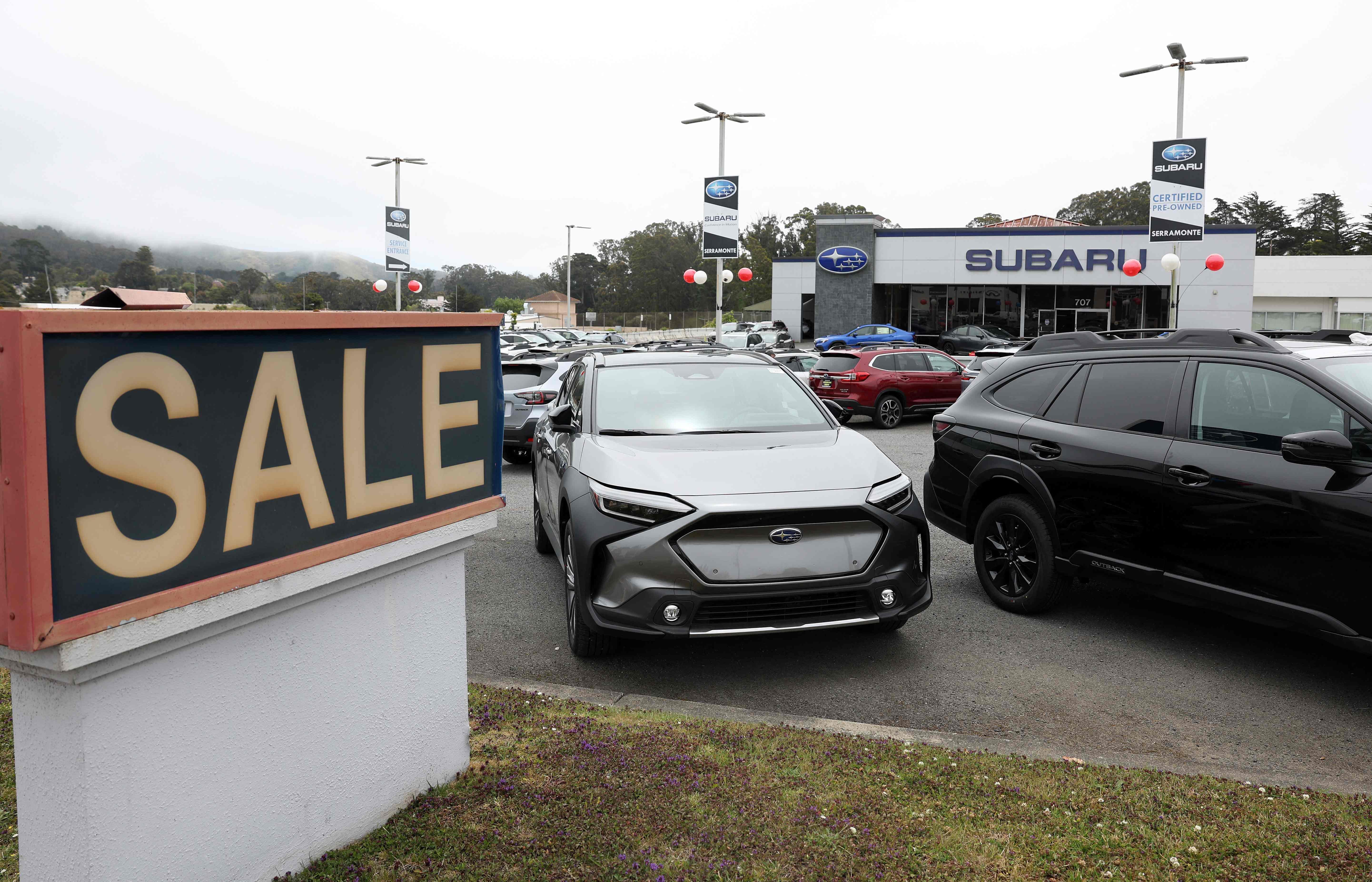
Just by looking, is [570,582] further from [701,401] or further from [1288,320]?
[1288,320]

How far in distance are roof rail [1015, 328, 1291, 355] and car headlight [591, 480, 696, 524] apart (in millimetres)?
2725

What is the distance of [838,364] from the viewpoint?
19.4m

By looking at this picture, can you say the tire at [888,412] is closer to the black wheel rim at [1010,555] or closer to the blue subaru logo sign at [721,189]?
the blue subaru logo sign at [721,189]

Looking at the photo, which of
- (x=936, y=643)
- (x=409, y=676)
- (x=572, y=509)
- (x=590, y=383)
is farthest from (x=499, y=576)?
(x=409, y=676)

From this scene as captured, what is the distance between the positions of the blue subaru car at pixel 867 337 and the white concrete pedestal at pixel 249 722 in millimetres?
34269

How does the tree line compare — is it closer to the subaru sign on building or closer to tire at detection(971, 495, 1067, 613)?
the subaru sign on building

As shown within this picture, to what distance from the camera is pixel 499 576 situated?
7410 mm

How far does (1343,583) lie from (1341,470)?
0.51m

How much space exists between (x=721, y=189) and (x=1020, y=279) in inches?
860

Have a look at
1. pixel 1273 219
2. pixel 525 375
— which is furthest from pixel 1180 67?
pixel 1273 219

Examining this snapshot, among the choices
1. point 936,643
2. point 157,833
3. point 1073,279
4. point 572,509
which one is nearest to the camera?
point 157,833

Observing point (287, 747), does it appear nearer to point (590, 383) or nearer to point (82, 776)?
point (82, 776)

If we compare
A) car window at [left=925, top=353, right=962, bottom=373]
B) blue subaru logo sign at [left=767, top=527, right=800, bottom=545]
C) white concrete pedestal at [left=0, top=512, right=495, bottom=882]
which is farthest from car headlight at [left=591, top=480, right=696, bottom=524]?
car window at [left=925, top=353, right=962, bottom=373]

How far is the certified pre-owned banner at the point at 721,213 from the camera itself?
25062 millimetres
